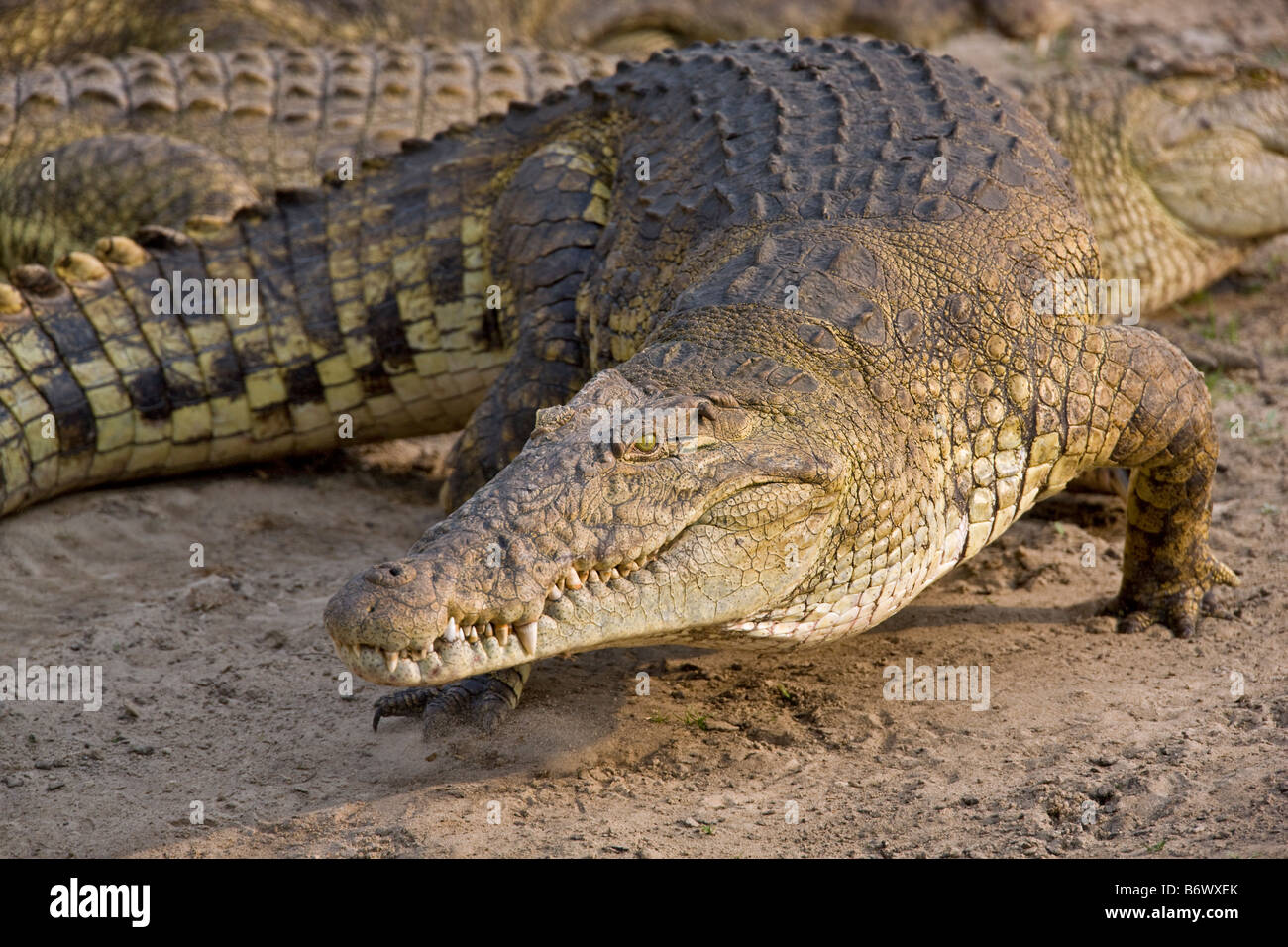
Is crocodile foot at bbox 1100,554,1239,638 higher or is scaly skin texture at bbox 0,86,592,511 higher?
scaly skin texture at bbox 0,86,592,511

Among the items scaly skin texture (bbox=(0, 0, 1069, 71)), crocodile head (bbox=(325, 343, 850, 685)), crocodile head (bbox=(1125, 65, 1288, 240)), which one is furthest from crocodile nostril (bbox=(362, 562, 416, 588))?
scaly skin texture (bbox=(0, 0, 1069, 71))

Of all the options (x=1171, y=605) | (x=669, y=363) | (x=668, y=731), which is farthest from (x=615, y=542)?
(x=1171, y=605)

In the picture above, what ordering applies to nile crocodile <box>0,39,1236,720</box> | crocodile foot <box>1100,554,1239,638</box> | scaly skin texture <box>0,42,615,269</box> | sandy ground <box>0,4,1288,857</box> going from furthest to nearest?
1. scaly skin texture <box>0,42,615,269</box>
2. crocodile foot <box>1100,554,1239,638</box>
3. sandy ground <box>0,4,1288,857</box>
4. nile crocodile <box>0,39,1236,720</box>

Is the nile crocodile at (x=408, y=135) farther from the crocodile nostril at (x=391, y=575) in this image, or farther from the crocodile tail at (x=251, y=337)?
the crocodile nostril at (x=391, y=575)

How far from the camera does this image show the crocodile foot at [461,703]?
12.5 ft

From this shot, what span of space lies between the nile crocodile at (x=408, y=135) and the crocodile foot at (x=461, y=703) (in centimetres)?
348

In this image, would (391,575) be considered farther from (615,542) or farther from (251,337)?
(251,337)

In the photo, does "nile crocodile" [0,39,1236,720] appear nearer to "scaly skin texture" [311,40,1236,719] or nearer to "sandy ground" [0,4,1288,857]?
"scaly skin texture" [311,40,1236,719]

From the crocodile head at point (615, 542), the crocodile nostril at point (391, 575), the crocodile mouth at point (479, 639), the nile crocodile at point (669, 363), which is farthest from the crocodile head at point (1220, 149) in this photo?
the crocodile nostril at point (391, 575)

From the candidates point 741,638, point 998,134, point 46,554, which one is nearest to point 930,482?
point 741,638

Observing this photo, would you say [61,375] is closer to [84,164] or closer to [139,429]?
[139,429]

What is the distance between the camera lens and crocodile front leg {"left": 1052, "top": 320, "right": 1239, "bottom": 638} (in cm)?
386

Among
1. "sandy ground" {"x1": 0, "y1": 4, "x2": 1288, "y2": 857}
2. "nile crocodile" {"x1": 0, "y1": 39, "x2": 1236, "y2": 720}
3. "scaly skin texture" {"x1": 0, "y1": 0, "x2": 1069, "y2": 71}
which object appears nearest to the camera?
"nile crocodile" {"x1": 0, "y1": 39, "x2": 1236, "y2": 720}

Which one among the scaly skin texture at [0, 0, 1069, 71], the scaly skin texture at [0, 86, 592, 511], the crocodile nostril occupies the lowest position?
the crocodile nostril
